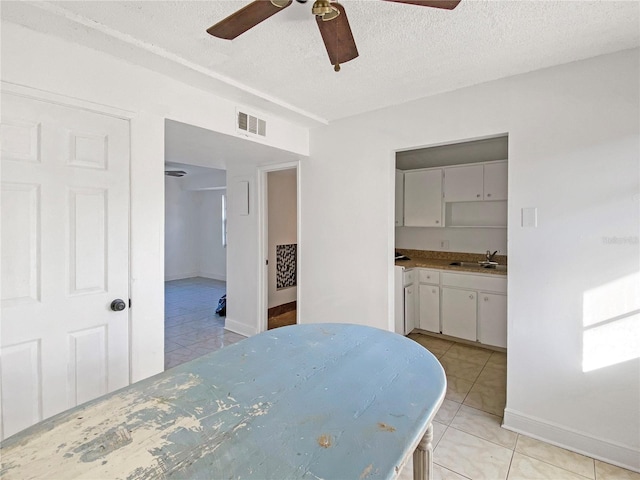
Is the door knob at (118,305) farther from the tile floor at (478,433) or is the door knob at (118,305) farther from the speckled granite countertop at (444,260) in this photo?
the speckled granite countertop at (444,260)

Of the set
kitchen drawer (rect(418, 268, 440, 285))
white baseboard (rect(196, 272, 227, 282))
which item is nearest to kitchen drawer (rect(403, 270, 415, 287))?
kitchen drawer (rect(418, 268, 440, 285))

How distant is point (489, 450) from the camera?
1956 mm

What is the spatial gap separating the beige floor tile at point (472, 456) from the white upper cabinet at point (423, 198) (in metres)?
2.60

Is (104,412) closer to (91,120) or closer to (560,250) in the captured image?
(91,120)

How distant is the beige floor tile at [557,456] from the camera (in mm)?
1799

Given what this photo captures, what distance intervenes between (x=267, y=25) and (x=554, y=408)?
2870mm

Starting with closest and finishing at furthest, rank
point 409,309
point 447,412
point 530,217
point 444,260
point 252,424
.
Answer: point 252,424
point 530,217
point 447,412
point 409,309
point 444,260

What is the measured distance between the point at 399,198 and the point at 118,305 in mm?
3538

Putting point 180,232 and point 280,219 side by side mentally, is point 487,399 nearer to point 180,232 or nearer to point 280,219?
point 280,219

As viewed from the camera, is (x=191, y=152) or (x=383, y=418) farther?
(x=191, y=152)

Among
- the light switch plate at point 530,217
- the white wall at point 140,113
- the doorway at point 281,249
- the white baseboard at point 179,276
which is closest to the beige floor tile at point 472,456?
the light switch plate at point 530,217

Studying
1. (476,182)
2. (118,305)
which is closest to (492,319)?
(476,182)

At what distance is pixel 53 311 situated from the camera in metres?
1.64

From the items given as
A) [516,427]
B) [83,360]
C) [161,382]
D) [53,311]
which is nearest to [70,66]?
[53,311]
